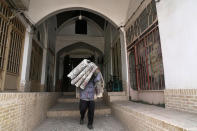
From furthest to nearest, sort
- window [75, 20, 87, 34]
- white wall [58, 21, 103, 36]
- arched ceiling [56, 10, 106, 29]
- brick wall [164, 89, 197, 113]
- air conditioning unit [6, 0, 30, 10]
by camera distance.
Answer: window [75, 20, 87, 34]
white wall [58, 21, 103, 36]
arched ceiling [56, 10, 106, 29]
air conditioning unit [6, 0, 30, 10]
brick wall [164, 89, 197, 113]

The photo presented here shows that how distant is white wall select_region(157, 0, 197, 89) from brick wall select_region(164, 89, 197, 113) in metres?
0.09

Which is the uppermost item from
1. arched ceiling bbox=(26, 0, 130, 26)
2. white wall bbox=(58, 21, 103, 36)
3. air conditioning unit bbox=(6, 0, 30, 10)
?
white wall bbox=(58, 21, 103, 36)

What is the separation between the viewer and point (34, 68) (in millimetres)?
5953

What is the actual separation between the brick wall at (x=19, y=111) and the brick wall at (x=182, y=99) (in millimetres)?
2636

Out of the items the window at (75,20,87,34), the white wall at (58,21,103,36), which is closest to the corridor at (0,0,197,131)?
the white wall at (58,21,103,36)

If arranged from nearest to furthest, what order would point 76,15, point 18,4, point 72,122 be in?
point 72,122 → point 18,4 → point 76,15

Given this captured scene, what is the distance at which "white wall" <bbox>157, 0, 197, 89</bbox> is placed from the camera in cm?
209

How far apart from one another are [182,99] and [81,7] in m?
4.84

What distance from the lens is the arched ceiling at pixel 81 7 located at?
505cm

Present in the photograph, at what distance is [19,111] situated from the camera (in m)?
2.16

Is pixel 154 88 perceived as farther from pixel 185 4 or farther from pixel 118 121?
pixel 185 4

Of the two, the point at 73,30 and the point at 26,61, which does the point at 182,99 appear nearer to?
the point at 26,61

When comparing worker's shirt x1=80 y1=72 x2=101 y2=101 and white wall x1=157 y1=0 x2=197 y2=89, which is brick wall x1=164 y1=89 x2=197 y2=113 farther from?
worker's shirt x1=80 y1=72 x2=101 y2=101

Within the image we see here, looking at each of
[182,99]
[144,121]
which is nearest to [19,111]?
[144,121]
